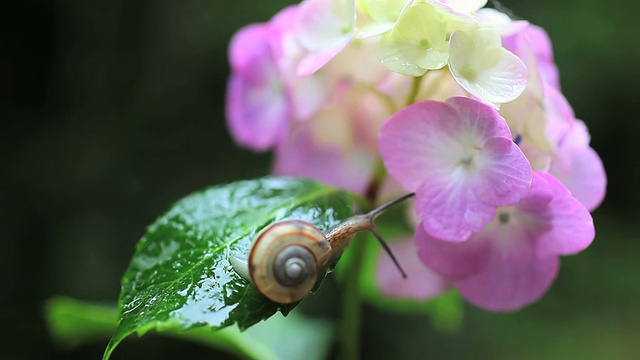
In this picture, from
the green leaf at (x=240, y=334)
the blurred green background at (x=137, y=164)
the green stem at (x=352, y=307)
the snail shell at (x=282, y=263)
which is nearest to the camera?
the snail shell at (x=282, y=263)

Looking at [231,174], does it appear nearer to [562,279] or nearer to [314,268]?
[562,279]

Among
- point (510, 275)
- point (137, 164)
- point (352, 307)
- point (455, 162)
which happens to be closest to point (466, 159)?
point (455, 162)

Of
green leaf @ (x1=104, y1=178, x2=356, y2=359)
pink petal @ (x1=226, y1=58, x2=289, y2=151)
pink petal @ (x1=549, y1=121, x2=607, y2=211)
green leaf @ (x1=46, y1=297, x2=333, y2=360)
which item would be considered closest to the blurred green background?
green leaf @ (x1=46, y1=297, x2=333, y2=360)

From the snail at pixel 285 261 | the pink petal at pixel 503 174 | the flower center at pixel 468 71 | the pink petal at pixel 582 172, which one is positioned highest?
the flower center at pixel 468 71

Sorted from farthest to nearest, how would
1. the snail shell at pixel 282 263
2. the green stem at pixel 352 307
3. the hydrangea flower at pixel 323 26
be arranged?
the green stem at pixel 352 307, the hydrangea flower at pixel 323 26, the snail shell at pixel 282 263

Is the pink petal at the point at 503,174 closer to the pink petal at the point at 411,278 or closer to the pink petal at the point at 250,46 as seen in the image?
the pink petal at the point at 411,278

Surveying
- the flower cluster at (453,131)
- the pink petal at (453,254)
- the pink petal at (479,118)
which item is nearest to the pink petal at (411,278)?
the flower cluster at (453,131)

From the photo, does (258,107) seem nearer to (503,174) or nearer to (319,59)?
(319,59)

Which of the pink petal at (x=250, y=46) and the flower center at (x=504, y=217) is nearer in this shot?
the flower center at (x=504, y=217)

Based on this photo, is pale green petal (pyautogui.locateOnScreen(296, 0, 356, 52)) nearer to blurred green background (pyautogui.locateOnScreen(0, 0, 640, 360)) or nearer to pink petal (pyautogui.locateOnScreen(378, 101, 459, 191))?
pink petal (pyautogui.locateOnScreen(378, 101, 459, 191))

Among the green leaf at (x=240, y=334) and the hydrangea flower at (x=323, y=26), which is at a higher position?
the hydrangea flower at (x=323, y=26)
